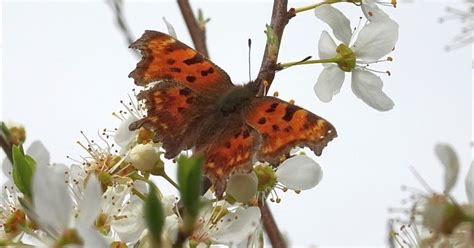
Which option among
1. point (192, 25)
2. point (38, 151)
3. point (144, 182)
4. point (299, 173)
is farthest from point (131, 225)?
point (192, 25)

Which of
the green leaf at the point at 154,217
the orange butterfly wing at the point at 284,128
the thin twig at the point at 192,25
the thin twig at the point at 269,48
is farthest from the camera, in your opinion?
the thin twig at the point at 192,25

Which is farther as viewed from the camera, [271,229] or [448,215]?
[271,229]

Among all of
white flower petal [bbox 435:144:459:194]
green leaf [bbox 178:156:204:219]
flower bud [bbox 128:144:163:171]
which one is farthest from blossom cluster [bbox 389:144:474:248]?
flower bud [bbox 128:144:163:171]

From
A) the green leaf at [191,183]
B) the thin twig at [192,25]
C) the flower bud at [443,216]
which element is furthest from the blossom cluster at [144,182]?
the thin twig at [192,25]

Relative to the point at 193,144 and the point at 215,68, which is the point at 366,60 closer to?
the point at 215,68

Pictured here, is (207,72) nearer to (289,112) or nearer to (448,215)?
(289,112)

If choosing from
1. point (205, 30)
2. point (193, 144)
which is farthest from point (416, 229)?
point (205, 30)

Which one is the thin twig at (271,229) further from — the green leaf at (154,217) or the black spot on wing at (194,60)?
the green leaf at (154,217)
